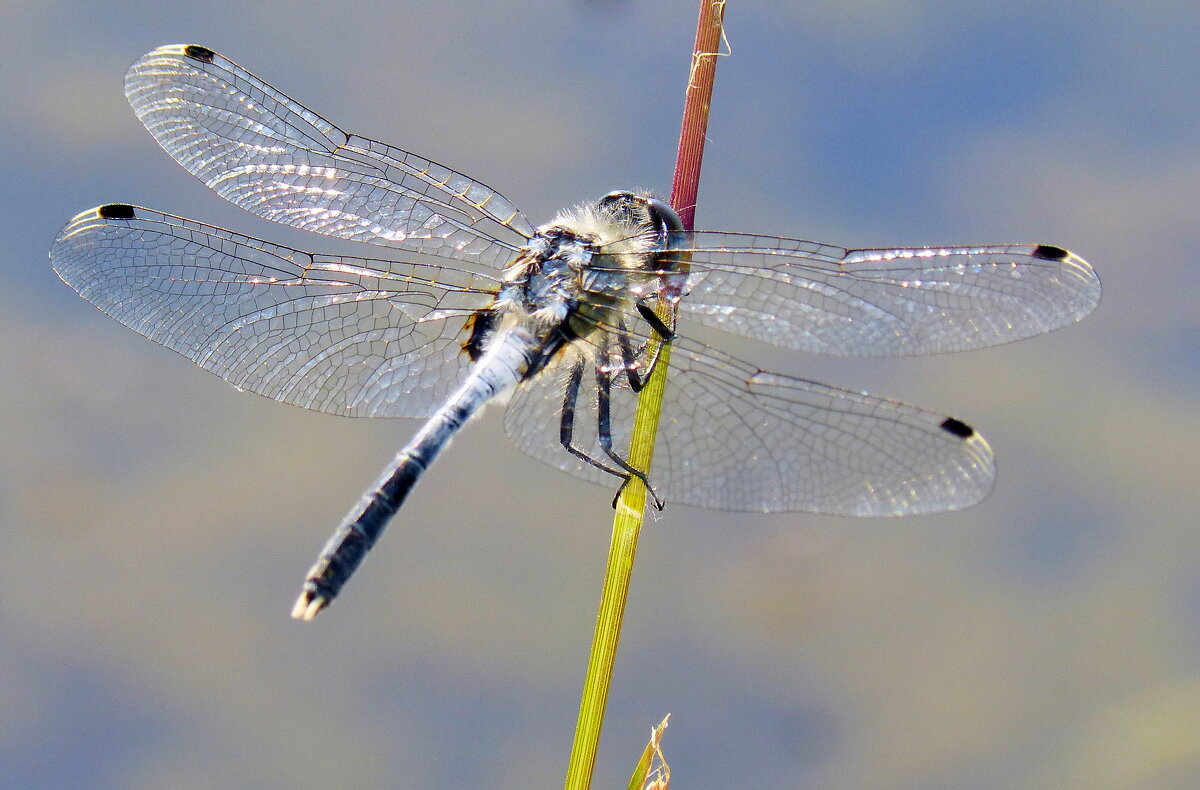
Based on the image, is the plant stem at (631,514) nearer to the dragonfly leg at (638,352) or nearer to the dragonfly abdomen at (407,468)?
the dragonfly leg at (638,352)

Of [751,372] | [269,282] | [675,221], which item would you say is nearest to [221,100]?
[269,282]

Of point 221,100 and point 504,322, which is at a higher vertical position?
point 221,100

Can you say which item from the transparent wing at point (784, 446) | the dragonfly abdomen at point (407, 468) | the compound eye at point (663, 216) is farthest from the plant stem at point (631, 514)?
the dragonfly abdomen at point (407, 468)

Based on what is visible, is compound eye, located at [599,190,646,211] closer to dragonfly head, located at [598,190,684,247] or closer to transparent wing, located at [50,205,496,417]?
dragonfly head, located at [598,190,684,247]

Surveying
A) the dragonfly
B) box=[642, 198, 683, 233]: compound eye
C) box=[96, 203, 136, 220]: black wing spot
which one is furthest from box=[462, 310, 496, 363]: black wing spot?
box=[96, 203, 136, 220]: black wing spot

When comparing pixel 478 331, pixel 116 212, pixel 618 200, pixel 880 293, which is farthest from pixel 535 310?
pixel 116 212

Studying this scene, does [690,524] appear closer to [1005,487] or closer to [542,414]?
[1005,487]

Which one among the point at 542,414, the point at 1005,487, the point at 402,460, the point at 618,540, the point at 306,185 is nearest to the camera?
the point at 618,540

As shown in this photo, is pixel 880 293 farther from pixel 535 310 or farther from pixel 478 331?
pixel 478 331
